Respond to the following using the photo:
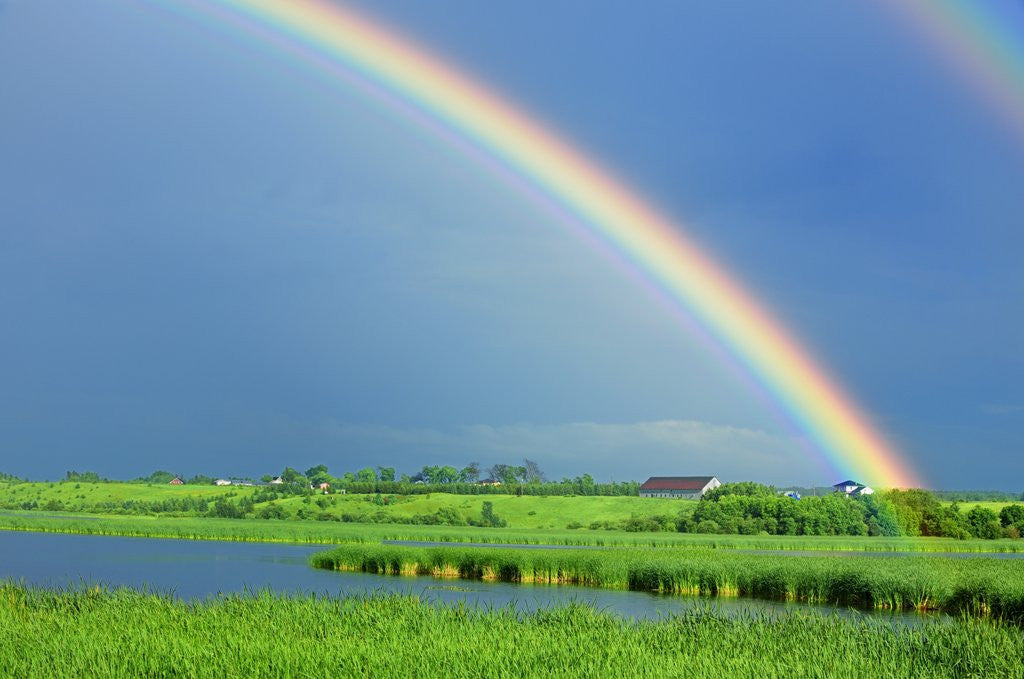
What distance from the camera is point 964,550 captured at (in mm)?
71312

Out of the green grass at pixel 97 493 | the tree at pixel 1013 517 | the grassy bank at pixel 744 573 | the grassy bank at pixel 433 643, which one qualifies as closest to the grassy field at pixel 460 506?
the green grass at pixel 97 493

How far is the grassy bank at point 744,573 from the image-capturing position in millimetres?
34188

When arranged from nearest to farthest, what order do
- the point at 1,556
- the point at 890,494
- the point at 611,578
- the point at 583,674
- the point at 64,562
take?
1. the point at 583,674
2. the point at 611,578
3. the point at 64,562
4. the point at 1,556
5. the point at 890,494

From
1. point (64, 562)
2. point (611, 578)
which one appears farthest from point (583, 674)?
point (64, 562)

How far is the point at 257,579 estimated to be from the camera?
4153 centimetres

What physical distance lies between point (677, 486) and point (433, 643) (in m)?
150

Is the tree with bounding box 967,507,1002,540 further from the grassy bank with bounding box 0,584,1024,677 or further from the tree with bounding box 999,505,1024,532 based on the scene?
the grassy bank with bounding box 0,584,1024,677

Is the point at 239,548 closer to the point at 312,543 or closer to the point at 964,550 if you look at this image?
the point at 312,543

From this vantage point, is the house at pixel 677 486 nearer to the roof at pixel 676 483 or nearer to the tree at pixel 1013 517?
the roof at pixel 676 483

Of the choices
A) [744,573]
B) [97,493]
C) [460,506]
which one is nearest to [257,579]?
[744,573]

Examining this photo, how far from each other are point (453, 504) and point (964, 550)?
64.9 m

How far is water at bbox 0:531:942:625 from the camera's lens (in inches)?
1252

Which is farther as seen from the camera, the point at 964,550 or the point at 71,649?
the point at 964,550

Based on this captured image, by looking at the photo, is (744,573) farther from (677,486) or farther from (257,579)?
(677,486)
